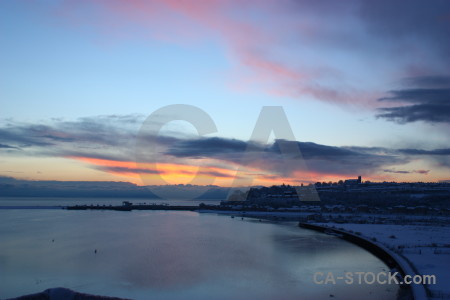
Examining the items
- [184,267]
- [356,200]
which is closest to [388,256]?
[184,267]

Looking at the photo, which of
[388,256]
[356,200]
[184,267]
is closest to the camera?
[184,267]

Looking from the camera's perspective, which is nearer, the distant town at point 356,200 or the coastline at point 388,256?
the coastline at point 388,256

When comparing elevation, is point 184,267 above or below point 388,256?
below

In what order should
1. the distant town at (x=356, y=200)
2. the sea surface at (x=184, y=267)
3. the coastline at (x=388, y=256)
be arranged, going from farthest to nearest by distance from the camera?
the distant town at (x=356, y=200), the sea surface at (x=184, y=267), the coastline at (x=388, y=256)

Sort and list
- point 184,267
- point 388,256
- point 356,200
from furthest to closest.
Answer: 1. point 356,200
2. point 388,256
3. point 184,267

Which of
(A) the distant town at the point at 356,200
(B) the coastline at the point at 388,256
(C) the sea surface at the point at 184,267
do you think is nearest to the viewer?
(B) the coastline at the point at 388,256

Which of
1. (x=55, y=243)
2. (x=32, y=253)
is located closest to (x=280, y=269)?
(x=32, y=253)

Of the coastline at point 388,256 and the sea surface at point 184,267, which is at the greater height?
the coastline at point 388,256

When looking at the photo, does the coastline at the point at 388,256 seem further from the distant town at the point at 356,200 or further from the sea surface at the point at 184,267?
the distant town at the point at 356,200

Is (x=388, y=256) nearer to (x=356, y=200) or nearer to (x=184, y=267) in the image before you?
(x=184, y=267)

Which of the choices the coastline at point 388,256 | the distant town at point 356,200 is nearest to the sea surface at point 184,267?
the coastline at point 388,256

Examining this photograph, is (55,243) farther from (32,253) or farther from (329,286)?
(329,286)

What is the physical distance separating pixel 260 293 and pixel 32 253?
18.4m

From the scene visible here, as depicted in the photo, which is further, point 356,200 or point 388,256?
point 356,200
